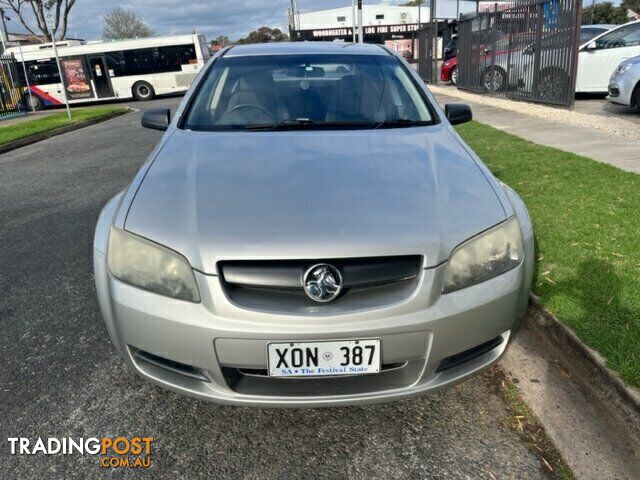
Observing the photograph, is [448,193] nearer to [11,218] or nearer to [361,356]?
[361,356]

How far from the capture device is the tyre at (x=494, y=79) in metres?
14.1

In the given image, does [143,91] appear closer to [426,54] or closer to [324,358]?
[426,54]

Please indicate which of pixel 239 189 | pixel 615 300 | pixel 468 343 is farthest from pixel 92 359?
pixel 615 300

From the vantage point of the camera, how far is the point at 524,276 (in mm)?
2025

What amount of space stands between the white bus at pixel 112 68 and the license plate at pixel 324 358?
2353 cm

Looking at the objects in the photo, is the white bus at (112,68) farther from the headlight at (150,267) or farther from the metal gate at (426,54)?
the headlight at (150,267)

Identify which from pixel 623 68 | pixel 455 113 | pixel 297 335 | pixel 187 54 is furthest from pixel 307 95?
pixel 187 54

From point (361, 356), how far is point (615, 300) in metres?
1.70

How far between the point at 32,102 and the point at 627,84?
23935 millimetres

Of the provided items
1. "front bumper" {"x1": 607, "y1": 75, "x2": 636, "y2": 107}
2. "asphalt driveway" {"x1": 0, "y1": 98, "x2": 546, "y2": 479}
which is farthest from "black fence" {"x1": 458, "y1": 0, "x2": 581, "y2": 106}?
"asphalt driveway" {"x1": 0, "y1": 98, "x2": 546, "y2": 479}

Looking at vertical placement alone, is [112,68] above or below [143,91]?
above

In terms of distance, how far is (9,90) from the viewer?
1931cm

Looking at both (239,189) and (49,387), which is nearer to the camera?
(239,189)

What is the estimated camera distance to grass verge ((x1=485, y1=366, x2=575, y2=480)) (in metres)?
1.93
